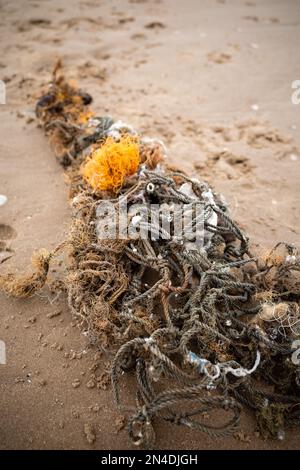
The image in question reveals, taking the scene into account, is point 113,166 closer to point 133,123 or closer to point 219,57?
point 133,123

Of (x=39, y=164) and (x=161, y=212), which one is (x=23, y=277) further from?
(x=39, y=164)

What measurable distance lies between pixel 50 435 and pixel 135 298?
0.79 meters

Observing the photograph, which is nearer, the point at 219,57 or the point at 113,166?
the point at 113,166

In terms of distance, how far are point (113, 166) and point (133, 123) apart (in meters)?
1.44

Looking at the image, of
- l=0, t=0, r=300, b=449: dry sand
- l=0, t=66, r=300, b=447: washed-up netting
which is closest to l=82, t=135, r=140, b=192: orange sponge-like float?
l=0, t=66, r=300, b=447: washed-up netting

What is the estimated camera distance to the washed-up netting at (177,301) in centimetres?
171

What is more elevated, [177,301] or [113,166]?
[113,166]

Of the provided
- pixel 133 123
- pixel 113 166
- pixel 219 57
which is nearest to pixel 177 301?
pixel 113 166

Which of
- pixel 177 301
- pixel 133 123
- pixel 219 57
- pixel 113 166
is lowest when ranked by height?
pixel 177 301

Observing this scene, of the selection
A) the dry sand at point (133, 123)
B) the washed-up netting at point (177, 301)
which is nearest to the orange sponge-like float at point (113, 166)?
the washed-up netting at point (177, 301)

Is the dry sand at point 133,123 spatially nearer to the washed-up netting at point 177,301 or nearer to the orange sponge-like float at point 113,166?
the washed-up netting at point 177,301

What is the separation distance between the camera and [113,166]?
7.68 feet

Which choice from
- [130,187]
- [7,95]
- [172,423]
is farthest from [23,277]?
[7,95]

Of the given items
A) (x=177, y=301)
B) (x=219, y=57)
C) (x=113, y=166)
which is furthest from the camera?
(x=219, y=57)
